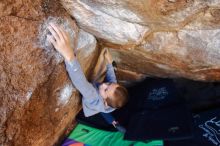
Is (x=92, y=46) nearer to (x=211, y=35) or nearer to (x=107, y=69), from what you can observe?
(x=107, y=69)

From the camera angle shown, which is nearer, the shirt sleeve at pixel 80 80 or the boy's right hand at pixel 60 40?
the boy's right hand at pixel 60 40

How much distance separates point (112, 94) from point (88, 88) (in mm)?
236

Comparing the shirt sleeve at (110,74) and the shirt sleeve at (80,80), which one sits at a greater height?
the shirt sleeve at (80,80)

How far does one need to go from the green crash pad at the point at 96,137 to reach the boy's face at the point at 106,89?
0.23 m

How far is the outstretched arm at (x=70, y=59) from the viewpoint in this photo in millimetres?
1945

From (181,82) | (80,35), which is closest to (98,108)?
(80,35)

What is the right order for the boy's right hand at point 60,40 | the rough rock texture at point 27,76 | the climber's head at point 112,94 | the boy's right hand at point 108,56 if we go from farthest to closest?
1. the boy's right hand at point 108,56
2. the climber's head at point 112,94
3. the boy's right hand at point 60,40
4. the rough rock texture at point 27,76

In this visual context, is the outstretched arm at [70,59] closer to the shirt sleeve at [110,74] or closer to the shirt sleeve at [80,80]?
the shirt sleeve at [80,80]

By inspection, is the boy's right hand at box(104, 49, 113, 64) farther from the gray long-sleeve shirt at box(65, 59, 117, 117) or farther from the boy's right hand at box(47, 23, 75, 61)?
the boy's right hand at box(47, 23, 75, 61)

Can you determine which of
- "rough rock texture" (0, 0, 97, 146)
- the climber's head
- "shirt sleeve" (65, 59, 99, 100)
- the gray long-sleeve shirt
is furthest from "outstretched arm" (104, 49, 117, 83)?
"rough rock texture" (0, 0, 97, 146)

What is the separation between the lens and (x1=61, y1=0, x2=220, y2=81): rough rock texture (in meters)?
1.83

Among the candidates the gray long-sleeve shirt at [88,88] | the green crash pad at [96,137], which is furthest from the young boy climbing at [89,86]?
the green crash pad at [96,137]

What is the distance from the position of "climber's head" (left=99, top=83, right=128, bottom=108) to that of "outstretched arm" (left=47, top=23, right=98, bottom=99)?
0.12 metres

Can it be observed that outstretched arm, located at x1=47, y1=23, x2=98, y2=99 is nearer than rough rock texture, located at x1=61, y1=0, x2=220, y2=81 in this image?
No
